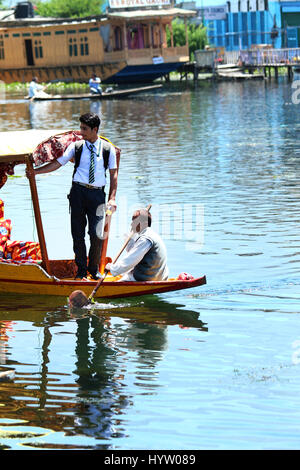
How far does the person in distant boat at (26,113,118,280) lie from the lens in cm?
1023

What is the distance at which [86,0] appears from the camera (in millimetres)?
82062

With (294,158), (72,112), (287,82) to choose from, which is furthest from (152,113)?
(287,82)

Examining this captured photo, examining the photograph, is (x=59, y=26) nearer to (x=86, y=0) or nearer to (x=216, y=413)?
(x=86, y=0)

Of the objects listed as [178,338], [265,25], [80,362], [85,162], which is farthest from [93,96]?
[80,362]

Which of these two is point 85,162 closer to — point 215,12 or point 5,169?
point 5,169

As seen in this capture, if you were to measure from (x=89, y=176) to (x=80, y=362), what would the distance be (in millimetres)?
2579

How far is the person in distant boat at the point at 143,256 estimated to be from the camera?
10125 millimetres

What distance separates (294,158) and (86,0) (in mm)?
63082

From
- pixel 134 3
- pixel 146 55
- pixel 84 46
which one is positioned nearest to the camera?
pixel 146 55

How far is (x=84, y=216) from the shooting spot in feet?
34.5

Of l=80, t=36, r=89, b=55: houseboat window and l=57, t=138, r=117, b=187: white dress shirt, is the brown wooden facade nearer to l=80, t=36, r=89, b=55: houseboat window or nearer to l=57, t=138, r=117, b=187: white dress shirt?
l=80, t=36, r=89, b=55: houseboat window

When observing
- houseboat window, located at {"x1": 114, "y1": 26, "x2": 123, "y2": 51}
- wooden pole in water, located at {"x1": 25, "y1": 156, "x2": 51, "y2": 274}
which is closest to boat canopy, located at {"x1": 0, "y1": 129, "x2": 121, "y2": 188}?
wooden pole in water, located at {"x1": 25, "y1": 156, "x2": 51, "y2": 274}

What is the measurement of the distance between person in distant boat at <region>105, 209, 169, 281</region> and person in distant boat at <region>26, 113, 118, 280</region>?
405 mm

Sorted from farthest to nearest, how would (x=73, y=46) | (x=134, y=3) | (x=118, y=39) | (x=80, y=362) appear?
(x=73, y=46), (x=118, y=39), (x=134, y=3), (x=80, y=362)
